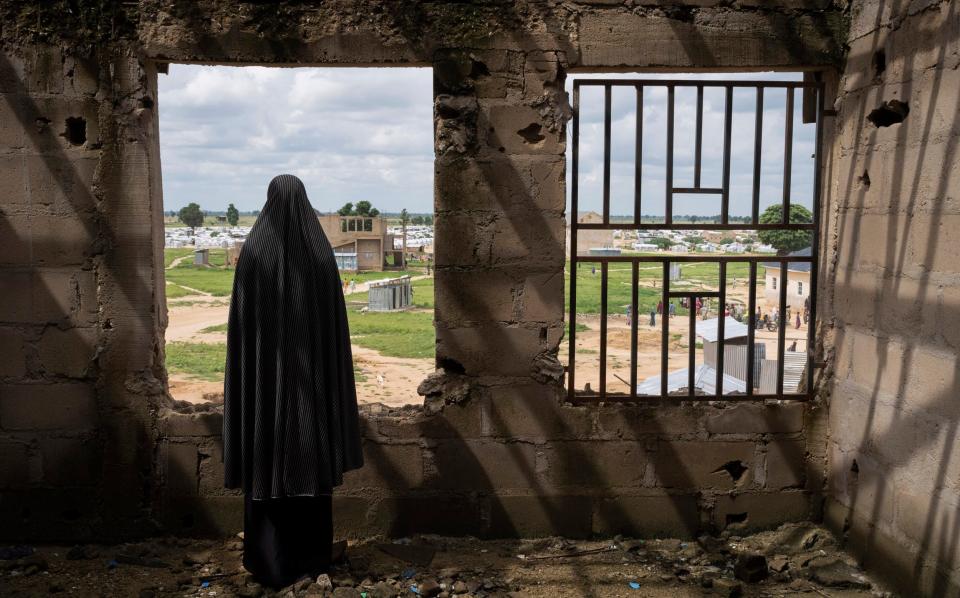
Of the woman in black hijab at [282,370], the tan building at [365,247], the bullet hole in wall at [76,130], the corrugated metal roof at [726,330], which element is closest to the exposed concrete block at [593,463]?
the woman in black hijab at [282,370]

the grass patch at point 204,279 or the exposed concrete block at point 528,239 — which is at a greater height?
the exposed concrete block at point 528,239

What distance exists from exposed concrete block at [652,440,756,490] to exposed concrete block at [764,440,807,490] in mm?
110

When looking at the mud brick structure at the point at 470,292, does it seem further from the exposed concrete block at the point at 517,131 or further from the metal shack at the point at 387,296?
the metal shack at the point at 387,296

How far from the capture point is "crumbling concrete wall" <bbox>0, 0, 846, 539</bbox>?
14.3ft

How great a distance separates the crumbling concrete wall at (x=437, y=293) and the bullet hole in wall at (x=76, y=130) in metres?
0.01

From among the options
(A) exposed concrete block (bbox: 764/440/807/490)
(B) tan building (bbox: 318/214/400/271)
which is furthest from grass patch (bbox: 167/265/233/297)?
(A) exposed concrete block (bbox: 764/440/807/490)

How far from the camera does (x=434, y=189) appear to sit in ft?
14.7

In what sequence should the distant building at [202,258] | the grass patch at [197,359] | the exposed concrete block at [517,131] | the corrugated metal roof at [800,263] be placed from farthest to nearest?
the distant building at [202,258], the grass patch at [197,359], the corrugated metal roof at [800,263], the exposed concrete block at [517,131]

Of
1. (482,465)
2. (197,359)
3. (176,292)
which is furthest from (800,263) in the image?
(176,292)

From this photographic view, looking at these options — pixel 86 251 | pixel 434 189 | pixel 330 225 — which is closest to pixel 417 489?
pixel 434 189

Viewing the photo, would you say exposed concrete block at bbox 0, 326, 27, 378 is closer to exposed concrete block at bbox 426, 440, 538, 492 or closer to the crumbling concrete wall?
the crumbling concrete wall

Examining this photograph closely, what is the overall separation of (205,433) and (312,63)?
86.5 inches

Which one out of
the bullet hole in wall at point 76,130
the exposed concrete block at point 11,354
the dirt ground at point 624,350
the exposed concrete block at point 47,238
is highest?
the bullet hole in wall at point 76,130

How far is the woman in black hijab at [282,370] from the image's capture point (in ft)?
12.4
